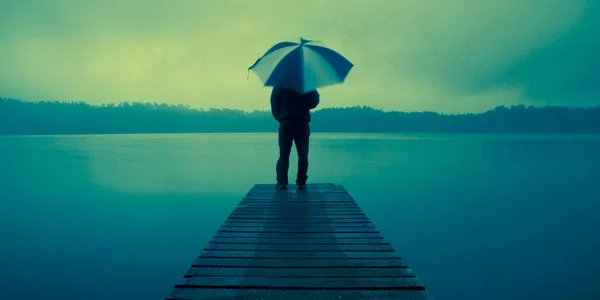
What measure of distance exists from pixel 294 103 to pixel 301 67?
2.87 ft

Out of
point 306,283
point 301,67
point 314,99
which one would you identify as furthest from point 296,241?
point 314,99

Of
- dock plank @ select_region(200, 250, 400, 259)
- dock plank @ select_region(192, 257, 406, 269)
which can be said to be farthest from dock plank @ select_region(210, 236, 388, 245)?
dock plank @ select_region(192, 257, 406, 269)

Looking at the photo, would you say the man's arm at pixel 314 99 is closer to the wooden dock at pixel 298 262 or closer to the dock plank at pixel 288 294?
the wooden dock at pixel 298 262

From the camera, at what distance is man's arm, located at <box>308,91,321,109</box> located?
6.15 m

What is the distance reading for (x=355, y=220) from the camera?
5012 mm

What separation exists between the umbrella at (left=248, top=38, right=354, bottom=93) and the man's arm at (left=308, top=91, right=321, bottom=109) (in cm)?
70

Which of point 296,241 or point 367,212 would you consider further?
point 367,212

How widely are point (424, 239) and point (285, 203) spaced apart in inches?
199

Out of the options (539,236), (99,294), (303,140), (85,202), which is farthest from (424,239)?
(85,202)

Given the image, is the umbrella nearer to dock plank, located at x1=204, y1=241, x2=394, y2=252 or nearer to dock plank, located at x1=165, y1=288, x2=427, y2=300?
dock plank, located at x1=204, y1=241, x2=394, y2=252

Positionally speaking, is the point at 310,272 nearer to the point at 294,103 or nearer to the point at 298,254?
the point at 298,254

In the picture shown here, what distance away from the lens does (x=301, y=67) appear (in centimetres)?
540

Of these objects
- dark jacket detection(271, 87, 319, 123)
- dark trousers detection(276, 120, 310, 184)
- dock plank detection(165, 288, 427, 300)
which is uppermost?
dark jacket detection(271, 87, 319, 123)

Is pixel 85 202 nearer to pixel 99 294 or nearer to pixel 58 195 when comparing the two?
pixel 58 195
